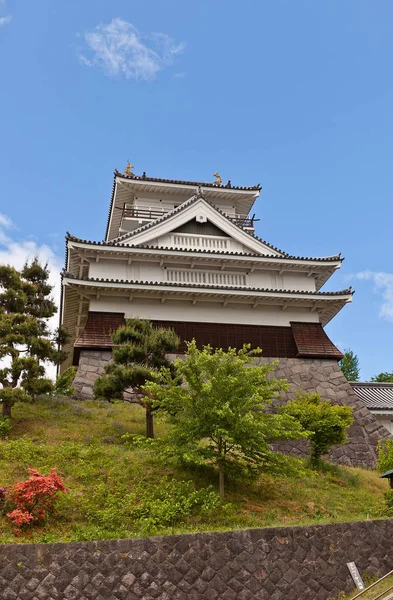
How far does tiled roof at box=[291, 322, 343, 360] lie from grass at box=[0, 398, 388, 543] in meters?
6.83

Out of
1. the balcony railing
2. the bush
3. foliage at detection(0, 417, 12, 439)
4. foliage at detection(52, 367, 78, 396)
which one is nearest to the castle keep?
foliage at detection(52, 367, 78, 396)

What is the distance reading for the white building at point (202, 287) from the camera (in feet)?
75.3

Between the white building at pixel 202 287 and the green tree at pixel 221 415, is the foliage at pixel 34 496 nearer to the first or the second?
the green tree at pixel 221 415

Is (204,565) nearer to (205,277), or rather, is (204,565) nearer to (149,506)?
(149,506)

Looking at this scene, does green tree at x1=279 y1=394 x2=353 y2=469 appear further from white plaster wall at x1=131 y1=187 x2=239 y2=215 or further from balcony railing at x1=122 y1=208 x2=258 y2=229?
white plaster wall at x1=131 y1=187 x2=239 y2=215

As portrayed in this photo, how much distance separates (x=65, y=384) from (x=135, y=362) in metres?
5.62

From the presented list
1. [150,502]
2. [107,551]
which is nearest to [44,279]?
[150,502]

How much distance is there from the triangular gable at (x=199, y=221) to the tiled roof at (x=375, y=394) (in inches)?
276

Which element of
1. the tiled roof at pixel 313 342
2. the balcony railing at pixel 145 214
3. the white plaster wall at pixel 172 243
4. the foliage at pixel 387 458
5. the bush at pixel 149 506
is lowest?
the bush at pixel 149 506

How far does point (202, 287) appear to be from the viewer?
23203 millimetres

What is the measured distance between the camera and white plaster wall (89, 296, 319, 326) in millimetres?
23078

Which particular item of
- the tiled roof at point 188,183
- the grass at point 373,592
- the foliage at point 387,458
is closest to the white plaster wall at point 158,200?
the tiled roof at point 188,183

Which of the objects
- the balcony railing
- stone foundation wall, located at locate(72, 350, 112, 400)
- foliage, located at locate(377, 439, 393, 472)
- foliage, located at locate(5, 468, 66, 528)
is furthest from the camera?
the balcony railing

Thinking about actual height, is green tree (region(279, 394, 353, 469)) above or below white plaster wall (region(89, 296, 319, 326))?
below
